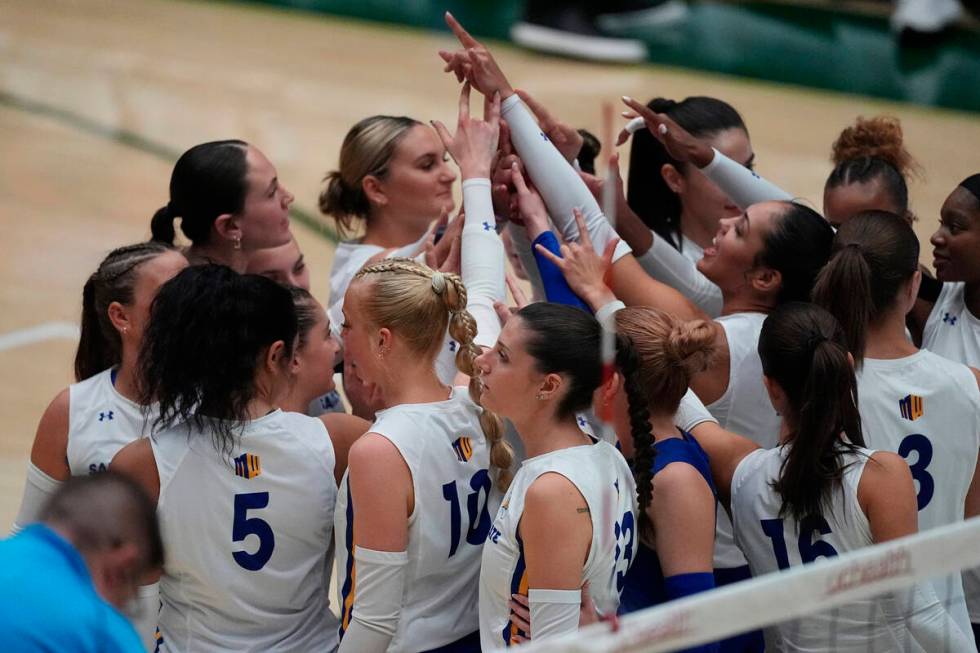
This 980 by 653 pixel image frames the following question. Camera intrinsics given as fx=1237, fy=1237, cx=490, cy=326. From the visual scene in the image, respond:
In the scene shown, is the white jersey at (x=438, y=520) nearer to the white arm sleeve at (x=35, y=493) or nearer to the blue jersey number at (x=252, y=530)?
the blue jersey number at (x=252, y=530)

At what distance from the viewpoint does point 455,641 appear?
Result: 127 inches

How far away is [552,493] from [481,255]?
3.68ft

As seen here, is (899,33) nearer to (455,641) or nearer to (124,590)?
(455,641)

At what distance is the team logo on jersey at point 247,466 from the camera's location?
3106 millimetres

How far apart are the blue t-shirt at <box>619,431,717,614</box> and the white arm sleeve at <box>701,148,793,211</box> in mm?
1380

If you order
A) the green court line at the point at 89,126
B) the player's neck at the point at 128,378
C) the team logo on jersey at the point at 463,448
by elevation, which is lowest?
the green court line at the point at 89,126

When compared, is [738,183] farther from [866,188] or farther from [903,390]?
→ [903,390]

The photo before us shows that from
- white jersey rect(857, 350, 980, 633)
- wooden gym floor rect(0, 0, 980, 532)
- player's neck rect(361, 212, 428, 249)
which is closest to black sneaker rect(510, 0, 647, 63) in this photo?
wooden gym floor rect(0, 0, 980, 532)

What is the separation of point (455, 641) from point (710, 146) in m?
2.05

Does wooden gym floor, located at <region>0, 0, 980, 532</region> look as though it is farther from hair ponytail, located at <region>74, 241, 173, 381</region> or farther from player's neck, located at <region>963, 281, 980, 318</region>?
player's neck, located at <region>963, 281, 980, 318</region>

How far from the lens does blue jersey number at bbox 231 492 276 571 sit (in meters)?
3.11

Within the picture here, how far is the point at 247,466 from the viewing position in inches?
123

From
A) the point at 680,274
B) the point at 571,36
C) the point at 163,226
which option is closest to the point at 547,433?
the point at 680,274

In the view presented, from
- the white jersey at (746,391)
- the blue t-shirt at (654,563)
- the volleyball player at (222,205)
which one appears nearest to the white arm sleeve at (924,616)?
the blue t-shirt at (654,563)
